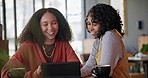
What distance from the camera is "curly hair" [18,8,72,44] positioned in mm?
757

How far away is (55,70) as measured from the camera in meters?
0.69

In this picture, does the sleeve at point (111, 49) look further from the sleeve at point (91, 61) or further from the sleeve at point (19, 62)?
the sleeve at point (19, 62)

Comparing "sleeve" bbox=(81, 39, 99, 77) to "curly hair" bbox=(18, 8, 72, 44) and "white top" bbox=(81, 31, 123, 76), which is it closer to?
"white top" bbox=(81, 31, 123, 76)

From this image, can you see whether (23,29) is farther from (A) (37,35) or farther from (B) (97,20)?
(B) (97,20)

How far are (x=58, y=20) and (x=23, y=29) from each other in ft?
0.28

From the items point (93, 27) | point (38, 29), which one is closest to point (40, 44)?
point (38, 29)

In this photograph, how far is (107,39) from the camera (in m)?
0.79

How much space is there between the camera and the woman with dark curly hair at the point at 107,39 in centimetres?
78

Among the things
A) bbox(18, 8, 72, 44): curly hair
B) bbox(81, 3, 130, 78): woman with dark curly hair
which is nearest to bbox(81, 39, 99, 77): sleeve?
bbox(81, 3, 130, 78): woman with dark curly hair

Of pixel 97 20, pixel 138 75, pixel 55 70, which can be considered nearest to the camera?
pixel 55 70

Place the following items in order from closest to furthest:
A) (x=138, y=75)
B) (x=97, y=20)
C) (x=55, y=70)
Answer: (x=55, y=70) → (x=97, y=20) → (x=138, y=75)

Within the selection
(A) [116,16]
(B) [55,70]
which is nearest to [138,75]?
(A) [116,16]

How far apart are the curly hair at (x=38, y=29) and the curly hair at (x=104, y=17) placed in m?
0.08

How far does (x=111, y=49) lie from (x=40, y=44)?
174 mm
